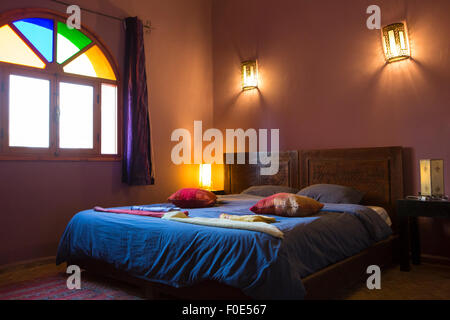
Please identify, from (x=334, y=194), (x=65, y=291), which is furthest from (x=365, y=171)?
(x=65, y=291)

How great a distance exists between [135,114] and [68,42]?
3.23 feet

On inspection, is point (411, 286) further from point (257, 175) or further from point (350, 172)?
point (257, 175)

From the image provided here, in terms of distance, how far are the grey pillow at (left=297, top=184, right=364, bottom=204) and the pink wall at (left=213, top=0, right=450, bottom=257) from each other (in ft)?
1.69

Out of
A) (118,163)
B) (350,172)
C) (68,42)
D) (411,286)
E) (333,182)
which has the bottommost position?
(411,286)

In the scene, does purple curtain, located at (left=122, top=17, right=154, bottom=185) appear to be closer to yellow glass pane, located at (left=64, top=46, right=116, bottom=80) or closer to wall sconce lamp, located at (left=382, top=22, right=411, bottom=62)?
yellow glass pane, located at (left=64, top=46, right=116, bottom=80)

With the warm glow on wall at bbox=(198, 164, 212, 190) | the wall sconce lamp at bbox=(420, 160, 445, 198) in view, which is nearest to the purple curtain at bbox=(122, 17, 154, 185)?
the warm glow on wall at bbox=(198, 164, 212, 190)

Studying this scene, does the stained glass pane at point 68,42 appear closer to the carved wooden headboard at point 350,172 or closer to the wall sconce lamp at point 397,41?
the carved wooden headboard at point 350,172

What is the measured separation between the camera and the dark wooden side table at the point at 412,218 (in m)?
2.90

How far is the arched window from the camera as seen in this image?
11.0 ft

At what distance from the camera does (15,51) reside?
11.3 feet

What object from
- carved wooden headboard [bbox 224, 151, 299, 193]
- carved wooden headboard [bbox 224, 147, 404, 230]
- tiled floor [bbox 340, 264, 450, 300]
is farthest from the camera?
carved wooden headboard [bbox 224, 151, 299, 193]

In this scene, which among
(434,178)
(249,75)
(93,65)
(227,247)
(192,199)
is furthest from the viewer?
(249,75)

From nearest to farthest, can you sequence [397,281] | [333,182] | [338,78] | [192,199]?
[397,281] < [192,199] < [333,182] < [338,78]

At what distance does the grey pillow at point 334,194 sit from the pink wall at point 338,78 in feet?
1.69
